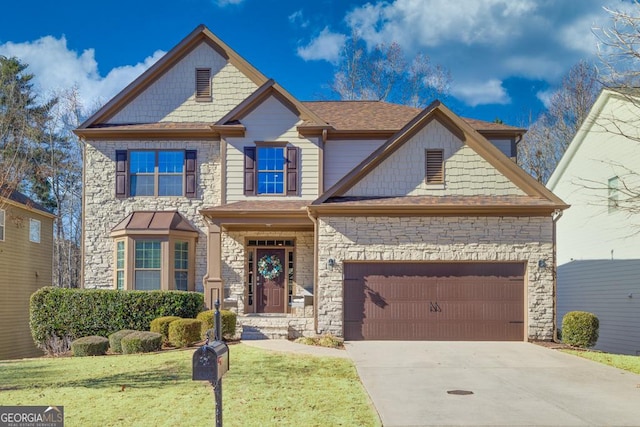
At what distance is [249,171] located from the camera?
1916 cm

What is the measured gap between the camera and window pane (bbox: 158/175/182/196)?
64.7 ft

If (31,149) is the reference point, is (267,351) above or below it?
below

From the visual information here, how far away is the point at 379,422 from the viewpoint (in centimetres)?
769

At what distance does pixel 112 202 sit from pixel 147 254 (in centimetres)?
234

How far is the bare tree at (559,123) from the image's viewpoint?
1172 inches

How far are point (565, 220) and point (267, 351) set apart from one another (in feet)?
45.9

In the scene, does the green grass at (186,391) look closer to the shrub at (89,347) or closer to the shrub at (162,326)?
the shrub at (89,347)

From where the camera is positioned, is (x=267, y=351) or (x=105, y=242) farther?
(x=105, y=242)

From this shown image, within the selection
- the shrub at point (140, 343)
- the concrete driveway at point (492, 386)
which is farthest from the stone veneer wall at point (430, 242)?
the shrub at point (140, 343)

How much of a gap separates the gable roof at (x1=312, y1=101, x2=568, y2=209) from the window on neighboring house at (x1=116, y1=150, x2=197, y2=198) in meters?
5.84

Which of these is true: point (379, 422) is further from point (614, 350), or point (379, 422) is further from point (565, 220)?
point (565, 220)

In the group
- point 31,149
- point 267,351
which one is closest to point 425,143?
point 267,351

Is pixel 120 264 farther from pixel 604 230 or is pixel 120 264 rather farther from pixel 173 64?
pixel 604 230

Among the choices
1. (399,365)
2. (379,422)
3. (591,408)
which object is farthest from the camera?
(399,365)
